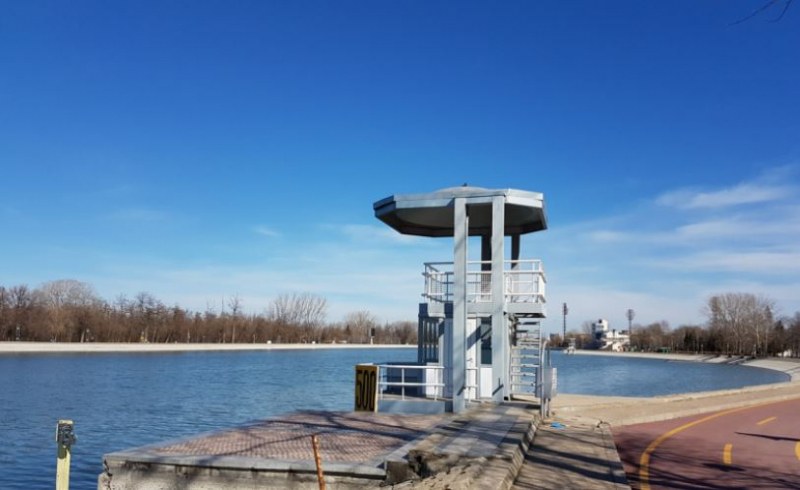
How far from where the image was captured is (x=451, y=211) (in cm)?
1866

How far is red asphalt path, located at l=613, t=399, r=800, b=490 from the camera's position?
405 inches

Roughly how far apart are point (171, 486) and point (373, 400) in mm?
7399

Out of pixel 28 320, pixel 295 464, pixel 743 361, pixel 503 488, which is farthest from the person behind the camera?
pixel 743 361

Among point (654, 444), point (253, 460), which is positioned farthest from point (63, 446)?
point (654, 444)

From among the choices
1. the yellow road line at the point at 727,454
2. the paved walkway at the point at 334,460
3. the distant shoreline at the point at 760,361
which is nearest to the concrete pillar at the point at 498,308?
the paved walkway at the point at 334,460

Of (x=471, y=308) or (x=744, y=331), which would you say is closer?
(x=471, y=308)

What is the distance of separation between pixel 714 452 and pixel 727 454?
27 cm

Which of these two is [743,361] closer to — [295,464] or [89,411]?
[89,411]

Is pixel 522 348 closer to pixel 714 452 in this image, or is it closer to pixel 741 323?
pixel 714 452

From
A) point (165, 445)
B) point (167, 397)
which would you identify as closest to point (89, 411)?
point (167, 397)

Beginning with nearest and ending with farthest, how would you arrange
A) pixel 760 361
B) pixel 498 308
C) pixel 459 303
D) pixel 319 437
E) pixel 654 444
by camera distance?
pixel 319 437
pixel 654 444
pixel 459 303
pixel 498 308
pixel 760 361

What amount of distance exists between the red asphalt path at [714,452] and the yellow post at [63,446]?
8436 mm

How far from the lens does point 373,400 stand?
16.4m

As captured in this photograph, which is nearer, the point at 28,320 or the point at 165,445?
the point at 165,445
